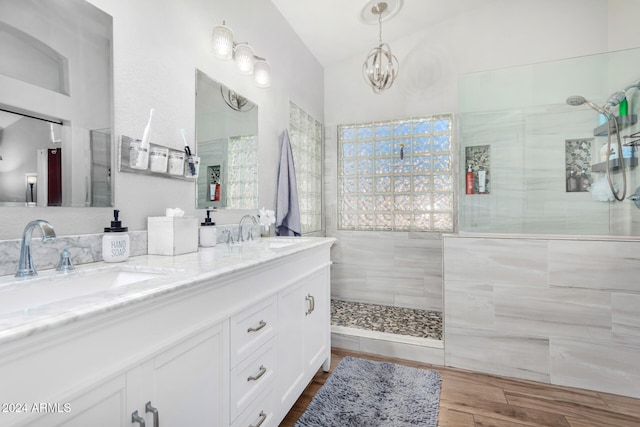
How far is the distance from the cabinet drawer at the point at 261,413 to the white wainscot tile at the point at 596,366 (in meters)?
1.82

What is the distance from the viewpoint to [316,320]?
1.84 m

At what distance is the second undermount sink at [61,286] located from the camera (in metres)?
0.76

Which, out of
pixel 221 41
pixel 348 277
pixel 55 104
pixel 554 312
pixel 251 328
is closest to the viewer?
pixel 55 104

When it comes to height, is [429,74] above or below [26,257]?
above

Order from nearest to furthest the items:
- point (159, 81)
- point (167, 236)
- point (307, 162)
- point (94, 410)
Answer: point (94, 410), point (167, 236), point (159, 81), point (307, 162)

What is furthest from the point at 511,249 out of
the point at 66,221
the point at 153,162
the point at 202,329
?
the point at 66,221

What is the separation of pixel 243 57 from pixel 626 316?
110 inches

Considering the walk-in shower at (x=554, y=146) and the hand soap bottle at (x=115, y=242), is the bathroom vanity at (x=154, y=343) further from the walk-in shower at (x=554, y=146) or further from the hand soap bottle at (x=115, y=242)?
the walk-in shower at (x=554, y=146)

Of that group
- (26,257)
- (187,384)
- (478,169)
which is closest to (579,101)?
(478,169)

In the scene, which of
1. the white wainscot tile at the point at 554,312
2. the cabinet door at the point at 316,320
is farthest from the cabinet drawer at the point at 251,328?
the white wainscot tile at the point at 554,312

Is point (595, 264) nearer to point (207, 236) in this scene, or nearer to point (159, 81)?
point (207, 236)

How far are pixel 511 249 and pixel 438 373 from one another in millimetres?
958

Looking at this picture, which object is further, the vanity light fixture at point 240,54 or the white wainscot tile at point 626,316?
the white wainscot tile at point 626,316

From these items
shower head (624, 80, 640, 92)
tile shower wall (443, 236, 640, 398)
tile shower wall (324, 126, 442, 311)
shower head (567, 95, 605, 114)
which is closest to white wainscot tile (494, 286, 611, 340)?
tile shower wall (443, 236, 640, 398)
